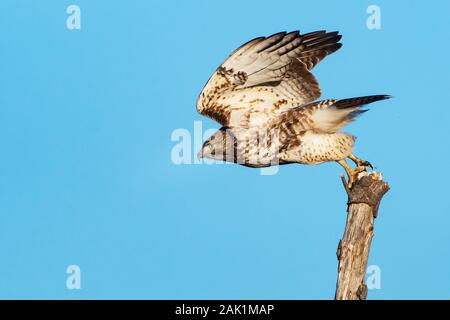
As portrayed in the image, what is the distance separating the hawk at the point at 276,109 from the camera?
1398 centimetres

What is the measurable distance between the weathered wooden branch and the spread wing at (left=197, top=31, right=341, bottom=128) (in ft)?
6.83

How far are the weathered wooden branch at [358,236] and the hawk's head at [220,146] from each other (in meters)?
1.97

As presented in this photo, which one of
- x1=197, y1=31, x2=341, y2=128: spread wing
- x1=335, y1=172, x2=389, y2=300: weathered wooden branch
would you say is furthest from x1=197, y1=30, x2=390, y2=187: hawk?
x1=335, y1=172, x2=389, y2=300: weathered wooden branch

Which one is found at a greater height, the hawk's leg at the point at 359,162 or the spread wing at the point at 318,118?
the spread wing at the point at 318,118

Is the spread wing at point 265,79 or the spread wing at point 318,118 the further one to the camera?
the spread wing at point 265,79

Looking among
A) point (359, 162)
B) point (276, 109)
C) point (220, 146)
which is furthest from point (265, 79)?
point (359, 162)

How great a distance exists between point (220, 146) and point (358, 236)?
2.98 metres

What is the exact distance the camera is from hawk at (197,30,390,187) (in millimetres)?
13984

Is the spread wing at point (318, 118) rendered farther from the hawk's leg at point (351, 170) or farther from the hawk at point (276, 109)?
the hawk's leg at point (351, 170)

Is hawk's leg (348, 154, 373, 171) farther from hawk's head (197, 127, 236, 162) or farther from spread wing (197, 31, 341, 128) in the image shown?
hawk's head (197, 127, 236, 162)

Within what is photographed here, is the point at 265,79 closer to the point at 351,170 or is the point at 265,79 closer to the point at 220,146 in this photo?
the point at 220,146

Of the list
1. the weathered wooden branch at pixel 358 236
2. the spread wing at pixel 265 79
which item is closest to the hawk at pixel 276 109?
the spread wing at pixel 265 79
